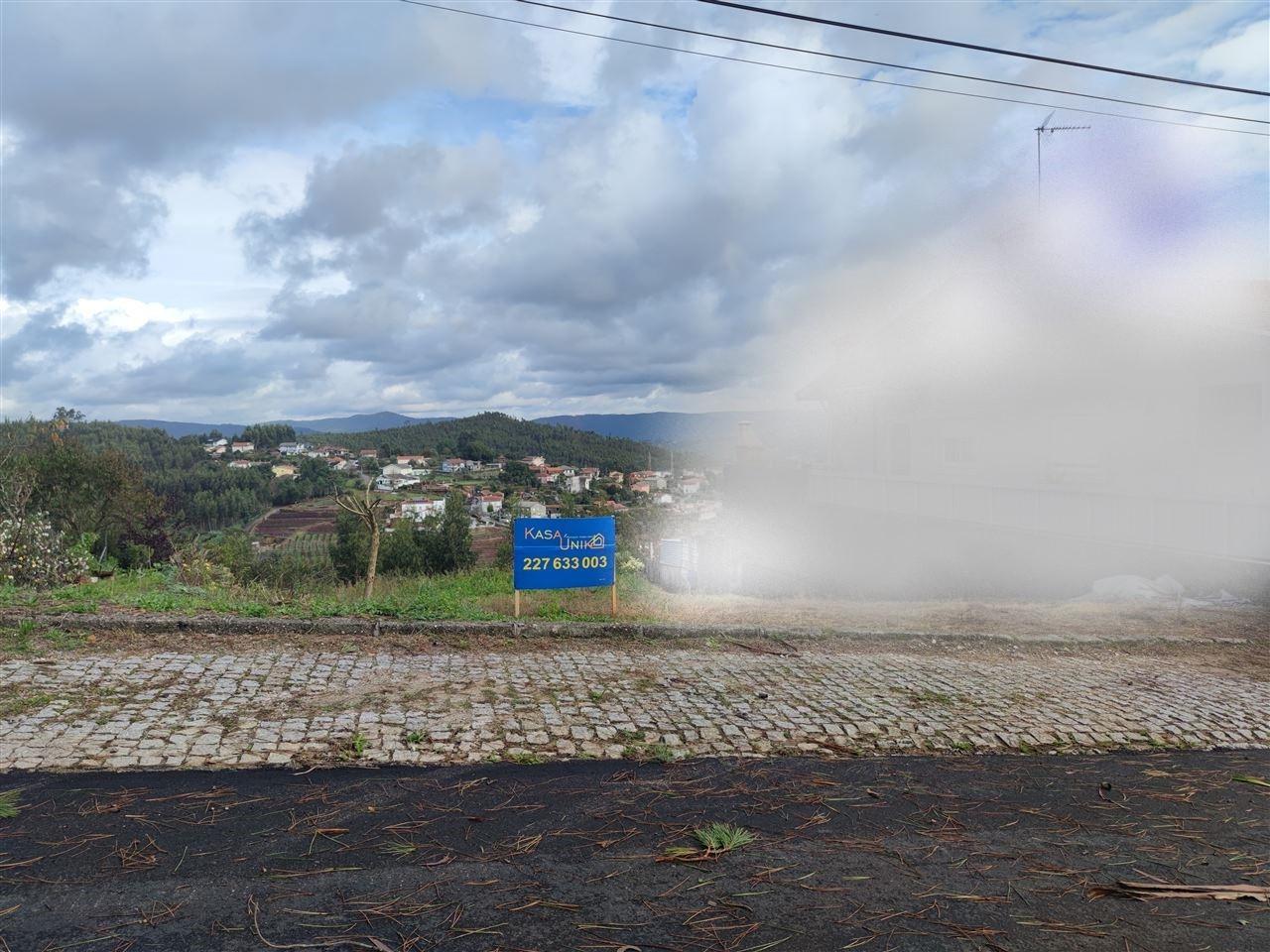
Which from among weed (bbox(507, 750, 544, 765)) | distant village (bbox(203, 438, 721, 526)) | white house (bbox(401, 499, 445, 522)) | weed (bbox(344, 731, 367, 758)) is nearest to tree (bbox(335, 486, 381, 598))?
weed (bbox(344, 731, 367, 758))

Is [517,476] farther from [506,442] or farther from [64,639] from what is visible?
[64,639]

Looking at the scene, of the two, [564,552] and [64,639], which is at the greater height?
[564,552]

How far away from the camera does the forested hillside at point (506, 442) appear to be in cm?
3984

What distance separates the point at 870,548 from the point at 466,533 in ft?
49.0

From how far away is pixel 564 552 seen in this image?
838 centimetres

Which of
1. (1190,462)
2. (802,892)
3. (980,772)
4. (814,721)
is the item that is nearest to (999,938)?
(802,892)

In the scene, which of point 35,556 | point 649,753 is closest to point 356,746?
point 649,753

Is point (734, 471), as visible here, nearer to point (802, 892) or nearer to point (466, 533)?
point (466, 533)

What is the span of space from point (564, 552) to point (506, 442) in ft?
A: 116

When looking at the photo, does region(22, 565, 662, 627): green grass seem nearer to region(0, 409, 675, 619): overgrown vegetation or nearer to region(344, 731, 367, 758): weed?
region(0, 409, 675, 619): overgrown vegetation

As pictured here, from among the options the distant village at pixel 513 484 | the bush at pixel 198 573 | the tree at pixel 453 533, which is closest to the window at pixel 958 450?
the distant village at pixel 513 484

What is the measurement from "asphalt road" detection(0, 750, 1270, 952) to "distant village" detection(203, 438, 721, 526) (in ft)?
49.0

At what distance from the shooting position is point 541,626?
290 inches

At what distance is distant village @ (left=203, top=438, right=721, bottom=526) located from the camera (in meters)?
24.0
